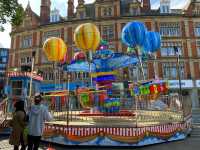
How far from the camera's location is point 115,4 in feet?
117

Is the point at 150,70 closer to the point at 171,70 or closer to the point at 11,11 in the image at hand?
the point at 171,70

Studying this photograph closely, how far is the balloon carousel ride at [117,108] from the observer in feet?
30.3

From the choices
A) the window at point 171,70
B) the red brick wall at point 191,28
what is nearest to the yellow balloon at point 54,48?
the window at point 171,70

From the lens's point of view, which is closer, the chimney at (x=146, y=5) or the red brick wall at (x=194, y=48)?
the red brick wall at (x=194, y=48)

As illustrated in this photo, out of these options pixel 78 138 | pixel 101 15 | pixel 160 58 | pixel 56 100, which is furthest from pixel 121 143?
pixel 101 15

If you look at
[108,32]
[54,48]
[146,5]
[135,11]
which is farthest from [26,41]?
[54,48]

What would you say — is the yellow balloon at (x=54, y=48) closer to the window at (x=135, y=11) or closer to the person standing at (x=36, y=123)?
the person standing at (x=36, y=123)

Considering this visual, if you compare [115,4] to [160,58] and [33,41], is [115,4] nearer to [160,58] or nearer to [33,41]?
[160,58]

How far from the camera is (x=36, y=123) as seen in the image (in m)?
6.77

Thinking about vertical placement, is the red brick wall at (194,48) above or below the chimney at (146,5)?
below

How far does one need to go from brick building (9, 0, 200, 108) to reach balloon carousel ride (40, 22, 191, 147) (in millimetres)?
19481

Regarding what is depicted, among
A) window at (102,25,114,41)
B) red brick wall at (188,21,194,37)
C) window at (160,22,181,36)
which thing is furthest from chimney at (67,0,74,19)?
red brick wall at (188,21,194,37)

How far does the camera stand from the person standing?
22.1 ft

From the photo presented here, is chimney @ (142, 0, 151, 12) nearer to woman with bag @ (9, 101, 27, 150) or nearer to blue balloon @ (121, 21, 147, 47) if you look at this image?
blue balloon @ (121, 21, 147, 47)
